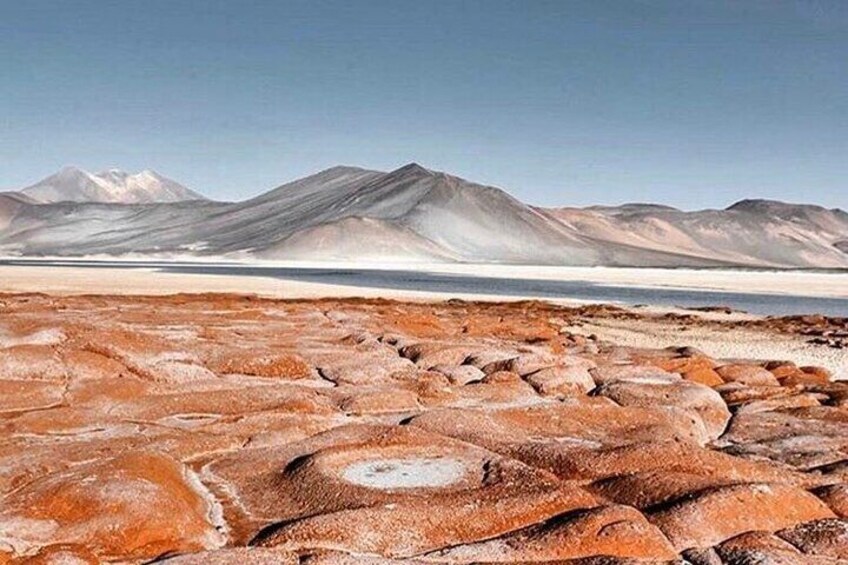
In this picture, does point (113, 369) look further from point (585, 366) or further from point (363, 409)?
point (585, 366)

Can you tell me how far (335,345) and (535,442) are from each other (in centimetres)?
1011

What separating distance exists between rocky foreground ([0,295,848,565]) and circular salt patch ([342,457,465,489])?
41 mm

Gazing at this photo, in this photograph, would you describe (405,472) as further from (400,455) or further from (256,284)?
(256,284)

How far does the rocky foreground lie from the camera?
7.78 meters

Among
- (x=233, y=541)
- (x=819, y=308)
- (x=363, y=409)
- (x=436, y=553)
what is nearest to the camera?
(x=436, y=553)

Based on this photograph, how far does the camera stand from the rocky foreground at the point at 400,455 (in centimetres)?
778

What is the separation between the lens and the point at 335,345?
69.6ft

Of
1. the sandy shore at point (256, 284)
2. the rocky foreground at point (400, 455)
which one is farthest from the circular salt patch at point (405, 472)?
the sandy shore at point (256, 284)

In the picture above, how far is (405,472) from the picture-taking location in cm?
1020

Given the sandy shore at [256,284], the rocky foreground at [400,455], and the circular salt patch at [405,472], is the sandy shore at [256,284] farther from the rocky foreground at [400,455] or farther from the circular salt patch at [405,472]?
the circular salt patch at [405,472]

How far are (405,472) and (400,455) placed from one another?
741 mm

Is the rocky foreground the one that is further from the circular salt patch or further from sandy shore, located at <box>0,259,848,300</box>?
sandy shore, located at <box>0,259,848,300</box>

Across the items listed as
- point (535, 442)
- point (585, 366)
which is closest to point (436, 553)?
point (535, 442)

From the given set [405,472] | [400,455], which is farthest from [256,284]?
[405,472]
